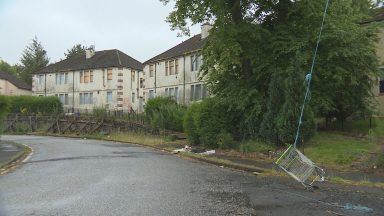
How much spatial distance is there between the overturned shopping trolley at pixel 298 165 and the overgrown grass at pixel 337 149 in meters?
4.67

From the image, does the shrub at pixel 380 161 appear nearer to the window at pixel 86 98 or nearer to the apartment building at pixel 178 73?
the apartment building at pixel 178 73

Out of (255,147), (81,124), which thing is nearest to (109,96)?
(81,124)

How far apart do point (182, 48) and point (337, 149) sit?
33.8 meters

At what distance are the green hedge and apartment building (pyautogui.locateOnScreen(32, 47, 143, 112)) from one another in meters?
2.48

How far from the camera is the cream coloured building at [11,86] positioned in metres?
81.2

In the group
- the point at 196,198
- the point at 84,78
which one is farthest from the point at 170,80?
the point at 196,198

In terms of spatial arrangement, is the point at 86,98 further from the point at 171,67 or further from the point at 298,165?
the point at 298,165

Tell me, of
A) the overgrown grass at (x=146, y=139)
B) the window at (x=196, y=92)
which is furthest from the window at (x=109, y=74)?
the window at (x=196, y=92)

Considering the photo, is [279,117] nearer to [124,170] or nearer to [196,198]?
[124,170]

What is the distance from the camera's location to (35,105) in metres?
64.2

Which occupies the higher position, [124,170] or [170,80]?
[170,80]

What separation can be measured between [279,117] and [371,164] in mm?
5453

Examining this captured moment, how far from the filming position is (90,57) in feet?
227

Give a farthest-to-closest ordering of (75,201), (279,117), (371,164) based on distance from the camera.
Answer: (279,117) → (371,164) → (75,201)
